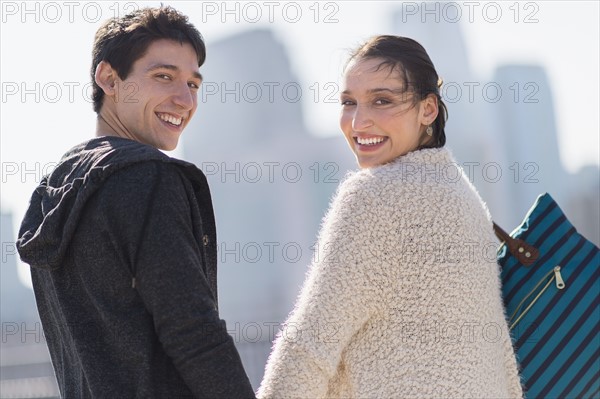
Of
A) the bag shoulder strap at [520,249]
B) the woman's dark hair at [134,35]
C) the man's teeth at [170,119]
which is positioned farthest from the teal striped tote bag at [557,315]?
the woman's dark hair at [134,35]

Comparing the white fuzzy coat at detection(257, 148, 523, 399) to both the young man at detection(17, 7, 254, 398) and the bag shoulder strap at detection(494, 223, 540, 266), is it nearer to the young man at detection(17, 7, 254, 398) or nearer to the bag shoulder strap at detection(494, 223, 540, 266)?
the bag shoulder strap at detection(494, 223, 540, 266)

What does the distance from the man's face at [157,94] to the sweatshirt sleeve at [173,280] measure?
459mm

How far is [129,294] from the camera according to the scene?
9.48 ft

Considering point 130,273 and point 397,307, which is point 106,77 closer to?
point 130,273

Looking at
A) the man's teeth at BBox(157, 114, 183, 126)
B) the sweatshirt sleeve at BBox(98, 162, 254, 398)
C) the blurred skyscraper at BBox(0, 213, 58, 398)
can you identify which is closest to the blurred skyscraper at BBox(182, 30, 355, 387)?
the blurred skyscraper at BBox(0, 213, 58, 398)

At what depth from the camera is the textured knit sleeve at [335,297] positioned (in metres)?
3.01

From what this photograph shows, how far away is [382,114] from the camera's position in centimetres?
329

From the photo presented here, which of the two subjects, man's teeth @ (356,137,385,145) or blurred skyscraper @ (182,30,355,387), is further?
blurred skyscraper @ (182,30,355,387)

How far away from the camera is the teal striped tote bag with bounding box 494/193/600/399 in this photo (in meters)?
3.16

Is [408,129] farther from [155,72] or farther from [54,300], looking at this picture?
[54,300]

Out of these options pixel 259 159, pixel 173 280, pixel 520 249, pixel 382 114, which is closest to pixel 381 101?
pixel 382 114

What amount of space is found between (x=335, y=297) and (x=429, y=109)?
69 cm

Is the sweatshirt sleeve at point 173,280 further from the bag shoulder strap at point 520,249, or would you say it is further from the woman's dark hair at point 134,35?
the bag shoulder strap at point 520,249

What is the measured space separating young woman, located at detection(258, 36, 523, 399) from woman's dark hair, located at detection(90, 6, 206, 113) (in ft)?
2.38
